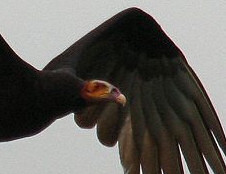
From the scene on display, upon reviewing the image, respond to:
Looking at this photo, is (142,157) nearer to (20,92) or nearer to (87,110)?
(87,110)

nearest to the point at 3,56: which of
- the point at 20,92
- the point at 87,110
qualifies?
the point at 20,92

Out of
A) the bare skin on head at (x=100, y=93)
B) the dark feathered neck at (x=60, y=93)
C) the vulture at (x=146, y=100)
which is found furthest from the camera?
the vulture at (x=146, y=100)

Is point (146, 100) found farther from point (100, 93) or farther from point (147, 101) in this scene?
point (100, 93)

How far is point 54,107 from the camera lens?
496 inches

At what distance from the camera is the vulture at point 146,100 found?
13961mm

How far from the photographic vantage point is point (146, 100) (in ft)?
47.6

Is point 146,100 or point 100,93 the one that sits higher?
point 100,93

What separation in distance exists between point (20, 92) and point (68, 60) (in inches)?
44.7

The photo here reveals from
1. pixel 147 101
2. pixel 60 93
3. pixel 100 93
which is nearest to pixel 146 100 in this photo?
pixel 147 101

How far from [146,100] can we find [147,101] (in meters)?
0.02

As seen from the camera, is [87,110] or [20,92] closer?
[20,92]

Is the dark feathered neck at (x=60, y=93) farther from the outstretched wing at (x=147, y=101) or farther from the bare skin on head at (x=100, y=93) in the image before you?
the outstretched wing at (x=147, y=101)

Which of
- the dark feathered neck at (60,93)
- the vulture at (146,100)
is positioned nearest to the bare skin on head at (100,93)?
the dark feathered neck at (60,93)

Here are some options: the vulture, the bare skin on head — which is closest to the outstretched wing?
the vulture
